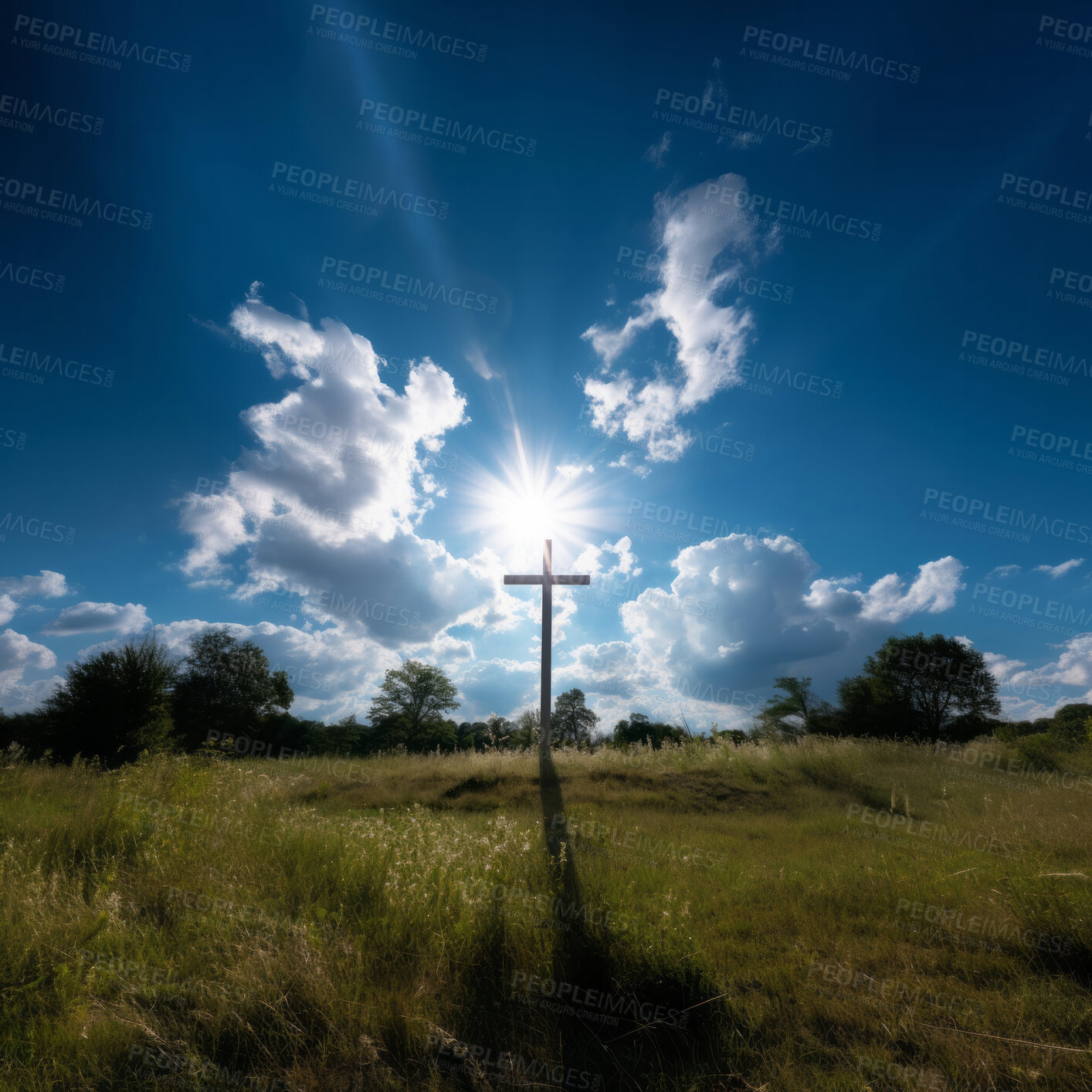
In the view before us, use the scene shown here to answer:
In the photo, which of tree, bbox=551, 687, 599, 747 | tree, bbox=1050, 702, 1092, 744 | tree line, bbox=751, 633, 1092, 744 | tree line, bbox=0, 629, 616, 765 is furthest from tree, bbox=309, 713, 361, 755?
tree, bbox=1050, 702, 1092, 744

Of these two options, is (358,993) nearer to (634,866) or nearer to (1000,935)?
(634,866)

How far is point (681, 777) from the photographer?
13047 mm

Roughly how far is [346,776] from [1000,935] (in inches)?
558

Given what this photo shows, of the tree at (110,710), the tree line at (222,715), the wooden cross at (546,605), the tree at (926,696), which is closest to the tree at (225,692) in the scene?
the tree line at (222,715)

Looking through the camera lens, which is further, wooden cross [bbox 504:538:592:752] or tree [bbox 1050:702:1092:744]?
tree [bbox 1050:702:1092:744]

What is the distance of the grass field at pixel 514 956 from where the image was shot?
2885mm

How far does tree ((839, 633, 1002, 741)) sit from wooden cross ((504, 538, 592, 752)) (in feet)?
91.3

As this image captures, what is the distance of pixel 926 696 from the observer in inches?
1300

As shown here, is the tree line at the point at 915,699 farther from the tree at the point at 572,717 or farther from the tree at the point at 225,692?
the tree at the point at 225,692

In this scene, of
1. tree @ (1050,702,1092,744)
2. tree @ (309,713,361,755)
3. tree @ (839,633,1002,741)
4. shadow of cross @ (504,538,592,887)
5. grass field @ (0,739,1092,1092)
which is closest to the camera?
grass field @ (0,739,1092,1092)

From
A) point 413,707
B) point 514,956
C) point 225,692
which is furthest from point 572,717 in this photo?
point 514,956

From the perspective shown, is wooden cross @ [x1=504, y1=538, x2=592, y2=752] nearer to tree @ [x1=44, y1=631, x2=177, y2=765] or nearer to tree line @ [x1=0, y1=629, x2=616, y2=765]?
tree line @ [x1=0, y1=629, x2=616, y2=765]

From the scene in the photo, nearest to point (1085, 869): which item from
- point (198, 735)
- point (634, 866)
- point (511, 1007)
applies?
point (634, 866)

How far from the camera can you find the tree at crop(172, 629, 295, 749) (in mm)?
36656
